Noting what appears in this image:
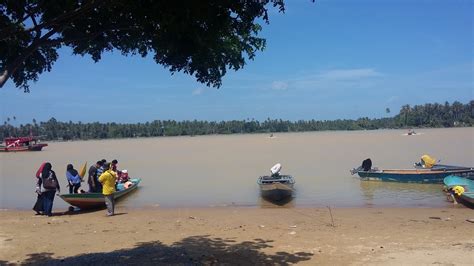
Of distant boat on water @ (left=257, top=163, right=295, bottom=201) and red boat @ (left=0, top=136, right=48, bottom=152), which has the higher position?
red boat @ (left=0, top=136, right=48, bottom=152)

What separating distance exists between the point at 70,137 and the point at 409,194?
5310 inches

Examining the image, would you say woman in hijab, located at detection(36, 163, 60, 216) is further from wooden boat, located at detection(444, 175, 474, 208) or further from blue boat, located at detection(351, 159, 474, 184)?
blue boat, located at detection(351, 159, 474, 184)

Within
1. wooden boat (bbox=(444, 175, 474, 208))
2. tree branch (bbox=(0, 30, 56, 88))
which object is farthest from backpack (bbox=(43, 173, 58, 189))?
wooden boat (bbox=(444, 175, 474, 208))

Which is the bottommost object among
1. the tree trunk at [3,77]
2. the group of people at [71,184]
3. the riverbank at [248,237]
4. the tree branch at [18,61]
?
the riverbank at [248,237]

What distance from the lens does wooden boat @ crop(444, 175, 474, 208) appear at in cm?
1568

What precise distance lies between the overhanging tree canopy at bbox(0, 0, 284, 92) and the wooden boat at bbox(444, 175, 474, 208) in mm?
12081

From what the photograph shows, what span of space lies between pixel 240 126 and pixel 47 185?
14284 centimetres

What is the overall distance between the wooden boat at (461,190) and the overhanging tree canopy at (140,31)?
39.6ft

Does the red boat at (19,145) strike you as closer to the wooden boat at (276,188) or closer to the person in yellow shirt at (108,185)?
the wooden boat at (276,188)

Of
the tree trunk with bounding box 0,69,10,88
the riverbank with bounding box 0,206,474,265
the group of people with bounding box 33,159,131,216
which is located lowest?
the riverbank with bounding box 0,206,474,265

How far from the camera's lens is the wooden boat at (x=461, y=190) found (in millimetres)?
15682

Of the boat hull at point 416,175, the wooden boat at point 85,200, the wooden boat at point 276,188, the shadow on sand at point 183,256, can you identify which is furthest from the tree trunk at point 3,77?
the boat hull at point 416,175

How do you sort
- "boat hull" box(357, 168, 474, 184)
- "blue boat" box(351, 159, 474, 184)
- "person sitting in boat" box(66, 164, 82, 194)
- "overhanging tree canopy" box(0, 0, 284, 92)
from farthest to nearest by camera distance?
"blue boat" box(351, 159, 474, 184) → "boat hull" box(357, 168, 474, 184) → "person sitting in boat" box(66, 164, 82, 194) → "overhanging tree canopy" box(0, 0, 284, 92)

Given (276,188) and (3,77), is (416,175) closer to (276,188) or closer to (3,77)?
(276,188)
